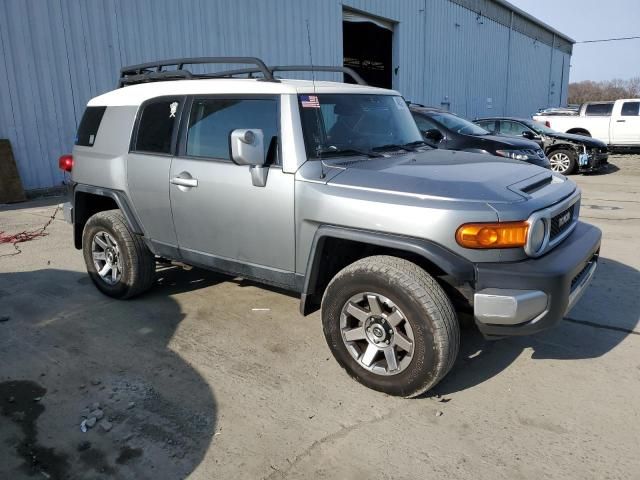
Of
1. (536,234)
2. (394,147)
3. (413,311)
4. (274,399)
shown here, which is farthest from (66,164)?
(536,234)

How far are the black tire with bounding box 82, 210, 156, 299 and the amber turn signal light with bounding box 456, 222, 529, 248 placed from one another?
2926 mm

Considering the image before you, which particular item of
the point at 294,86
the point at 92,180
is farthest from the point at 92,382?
the point at 294,86

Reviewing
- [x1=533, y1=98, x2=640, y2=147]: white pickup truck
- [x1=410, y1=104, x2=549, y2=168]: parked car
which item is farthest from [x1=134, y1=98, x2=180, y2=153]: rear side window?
[x1=533, y1=98, x2=640, y2=147]: white pickup truck

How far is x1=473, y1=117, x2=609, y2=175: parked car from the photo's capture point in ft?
43.6

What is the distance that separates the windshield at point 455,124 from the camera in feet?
32.8

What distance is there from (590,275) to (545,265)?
0.83 m

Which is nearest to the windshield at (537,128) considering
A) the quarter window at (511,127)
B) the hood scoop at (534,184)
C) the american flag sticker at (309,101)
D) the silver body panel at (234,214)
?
the quarter window at (511,127)

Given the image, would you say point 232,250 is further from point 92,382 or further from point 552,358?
point 552,358

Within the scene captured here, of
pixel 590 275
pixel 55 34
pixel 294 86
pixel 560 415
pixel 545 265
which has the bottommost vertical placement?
pixel 560 415

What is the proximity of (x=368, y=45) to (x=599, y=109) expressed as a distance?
32.0 ft

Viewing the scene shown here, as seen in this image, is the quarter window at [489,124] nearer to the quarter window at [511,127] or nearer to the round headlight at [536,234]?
the quarter window at [511,127]

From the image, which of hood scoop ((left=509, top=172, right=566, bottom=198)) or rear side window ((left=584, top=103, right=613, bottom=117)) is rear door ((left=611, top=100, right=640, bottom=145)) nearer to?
rear side window ((left=584, top=103, right=613, bottom=117))

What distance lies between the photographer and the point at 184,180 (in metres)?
3.94

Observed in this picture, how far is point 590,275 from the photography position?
3.44 metres
